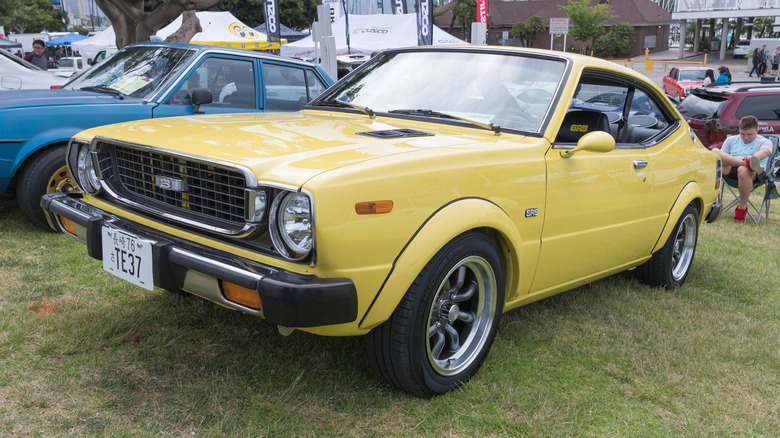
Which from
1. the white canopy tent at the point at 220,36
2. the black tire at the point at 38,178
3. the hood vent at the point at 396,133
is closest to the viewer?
the hood vent at the point at 396,133

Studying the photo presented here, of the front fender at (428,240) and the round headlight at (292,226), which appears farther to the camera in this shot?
the front fender at (428,240)

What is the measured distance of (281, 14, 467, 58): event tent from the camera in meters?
26.2

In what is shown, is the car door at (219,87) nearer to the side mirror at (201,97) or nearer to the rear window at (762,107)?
the side mirror at (201,97)

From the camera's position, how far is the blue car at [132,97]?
486cm

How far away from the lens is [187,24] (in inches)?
553

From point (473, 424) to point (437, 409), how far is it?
0.17 meters

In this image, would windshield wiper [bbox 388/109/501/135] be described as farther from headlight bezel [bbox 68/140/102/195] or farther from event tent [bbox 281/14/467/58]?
event tent [bbox 281/14/467/58]

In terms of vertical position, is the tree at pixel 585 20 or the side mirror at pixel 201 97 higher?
the tree at pixel 585 20

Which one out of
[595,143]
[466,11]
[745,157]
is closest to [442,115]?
[595,143]

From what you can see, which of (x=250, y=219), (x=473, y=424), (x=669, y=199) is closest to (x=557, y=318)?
(x=669, y=199)

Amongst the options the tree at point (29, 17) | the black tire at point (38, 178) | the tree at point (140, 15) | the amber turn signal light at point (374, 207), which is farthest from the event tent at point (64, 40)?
the amber turn signal light at point (374, 207)

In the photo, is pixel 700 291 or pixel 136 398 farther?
pixel 700 291

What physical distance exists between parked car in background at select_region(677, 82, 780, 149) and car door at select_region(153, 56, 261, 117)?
8.13m

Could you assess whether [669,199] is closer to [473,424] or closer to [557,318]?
[557,318]
